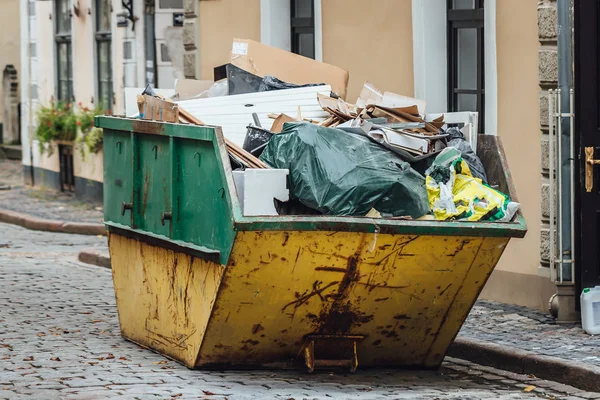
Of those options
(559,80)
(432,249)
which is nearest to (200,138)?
(432,249)

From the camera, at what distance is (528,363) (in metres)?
8.13

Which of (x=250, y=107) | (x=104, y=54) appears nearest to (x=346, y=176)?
(x=250, y=107)

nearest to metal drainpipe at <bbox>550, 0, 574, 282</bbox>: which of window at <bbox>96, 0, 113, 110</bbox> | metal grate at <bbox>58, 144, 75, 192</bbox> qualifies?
window at <bbox>96, 0, 113, 110</bbox>

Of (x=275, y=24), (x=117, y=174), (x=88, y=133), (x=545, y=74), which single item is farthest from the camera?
(x=88, y=133)

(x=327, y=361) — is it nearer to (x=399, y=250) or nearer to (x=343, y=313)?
(x=343, y=313)

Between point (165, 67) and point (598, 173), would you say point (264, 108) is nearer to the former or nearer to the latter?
point (598, 173)

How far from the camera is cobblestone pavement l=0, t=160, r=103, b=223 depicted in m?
18.0

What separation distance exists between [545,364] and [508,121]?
2.93 meters

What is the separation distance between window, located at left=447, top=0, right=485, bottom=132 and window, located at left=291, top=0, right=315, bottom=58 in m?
2.40

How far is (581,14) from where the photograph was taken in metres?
9.30

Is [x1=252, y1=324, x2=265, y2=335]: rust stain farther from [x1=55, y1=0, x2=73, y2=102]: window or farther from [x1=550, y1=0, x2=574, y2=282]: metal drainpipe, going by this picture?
[x1=55, y1=0, x2=73, y2=102]: window

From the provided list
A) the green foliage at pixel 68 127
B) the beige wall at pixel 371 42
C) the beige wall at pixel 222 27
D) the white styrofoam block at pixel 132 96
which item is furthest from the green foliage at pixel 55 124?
the white styrofoam block at pixel 132 96

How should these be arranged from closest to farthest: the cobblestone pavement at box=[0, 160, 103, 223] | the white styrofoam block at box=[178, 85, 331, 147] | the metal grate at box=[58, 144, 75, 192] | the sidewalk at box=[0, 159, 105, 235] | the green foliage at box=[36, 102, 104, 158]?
1. the white styrofoam block at box=[178, 85, 331, 147]
2. the sidewalk at box=[0, 159, 105, 235]
3. the cobblestone pavement at box=[0, 160, 103, 223]
4. the green foliage at box=[36, 102, 104, 158]
5. the metal grate at box=[58, 144, 75, 192]

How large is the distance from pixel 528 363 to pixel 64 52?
15093 mm
